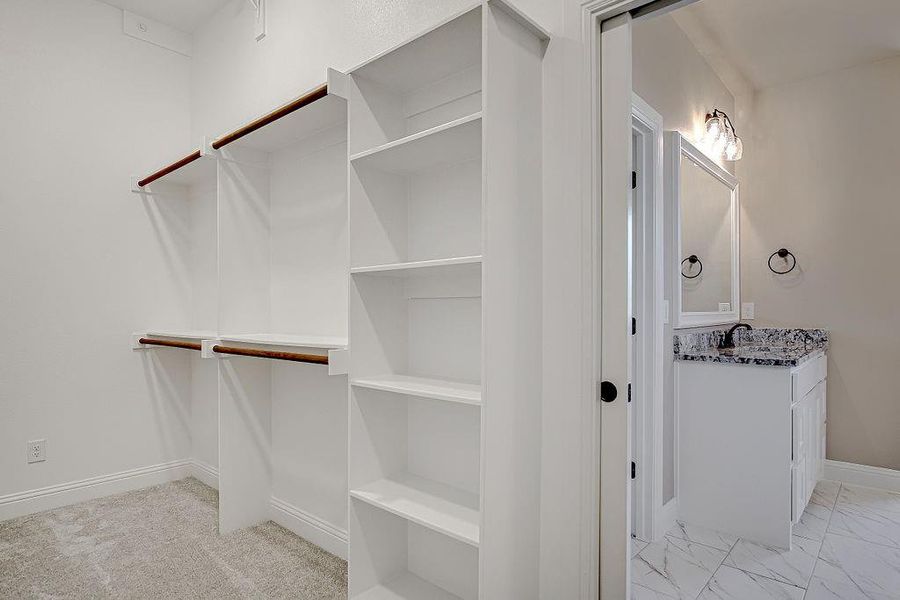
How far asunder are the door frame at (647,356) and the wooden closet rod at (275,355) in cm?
143

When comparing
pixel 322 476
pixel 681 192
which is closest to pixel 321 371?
pixel 322 476

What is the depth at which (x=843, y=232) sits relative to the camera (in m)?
2.63

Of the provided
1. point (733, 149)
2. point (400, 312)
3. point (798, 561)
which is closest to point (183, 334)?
point (400, 312)

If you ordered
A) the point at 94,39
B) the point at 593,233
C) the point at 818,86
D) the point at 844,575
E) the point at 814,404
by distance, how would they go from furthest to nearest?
the point at 94,39, the point at 818,86, the point at 814,404, the point at 844,575, the point at 593,233

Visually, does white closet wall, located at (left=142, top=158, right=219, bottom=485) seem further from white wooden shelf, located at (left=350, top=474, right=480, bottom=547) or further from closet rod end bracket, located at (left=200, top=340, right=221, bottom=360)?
white wooden shelf, located at (left=350, top=474, right=480, bottom=547)

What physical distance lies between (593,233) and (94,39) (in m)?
3.26

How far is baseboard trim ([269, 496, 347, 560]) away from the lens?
2.20 meters

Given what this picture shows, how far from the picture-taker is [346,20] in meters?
2.21

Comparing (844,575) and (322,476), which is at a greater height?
(322,476)

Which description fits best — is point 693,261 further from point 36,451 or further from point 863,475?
point 36,451

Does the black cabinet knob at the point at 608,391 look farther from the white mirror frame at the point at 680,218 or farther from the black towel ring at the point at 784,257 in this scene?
the black towel ring at the point at 784,257

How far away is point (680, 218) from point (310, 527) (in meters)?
2.44

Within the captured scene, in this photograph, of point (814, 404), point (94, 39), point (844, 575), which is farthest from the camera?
point (94, 39)

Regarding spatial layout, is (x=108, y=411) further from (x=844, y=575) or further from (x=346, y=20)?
(x=844, y=575)
